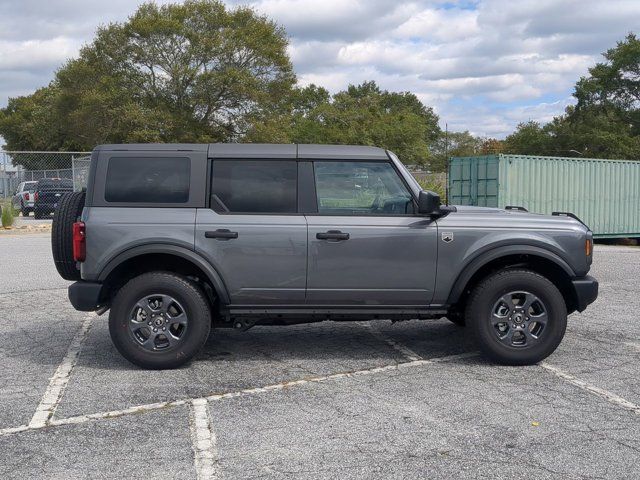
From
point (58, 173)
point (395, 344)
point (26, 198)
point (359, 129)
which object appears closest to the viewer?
point (395, 344)

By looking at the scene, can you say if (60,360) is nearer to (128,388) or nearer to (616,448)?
(128,388)

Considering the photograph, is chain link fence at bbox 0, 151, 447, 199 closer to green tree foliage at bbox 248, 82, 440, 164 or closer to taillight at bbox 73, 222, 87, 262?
taillight at bbox 73, 222, 87, 262

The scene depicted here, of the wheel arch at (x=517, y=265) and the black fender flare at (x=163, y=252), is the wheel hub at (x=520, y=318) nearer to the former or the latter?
the wheel arch at (x=517, y=265)

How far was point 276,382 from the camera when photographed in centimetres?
546

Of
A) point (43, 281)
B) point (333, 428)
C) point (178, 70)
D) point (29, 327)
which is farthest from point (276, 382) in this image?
point (178, 70)

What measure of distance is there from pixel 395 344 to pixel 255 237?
1.94m

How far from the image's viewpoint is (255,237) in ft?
18.6

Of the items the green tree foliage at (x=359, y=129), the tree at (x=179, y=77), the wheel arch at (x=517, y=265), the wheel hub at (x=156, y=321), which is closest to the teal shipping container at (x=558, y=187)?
the wheel arch at (x=517, y=265)

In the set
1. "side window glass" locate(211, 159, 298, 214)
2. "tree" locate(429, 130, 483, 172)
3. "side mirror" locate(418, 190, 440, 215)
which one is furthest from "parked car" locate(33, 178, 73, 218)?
"tree" locate(429, 130, 483, 172)

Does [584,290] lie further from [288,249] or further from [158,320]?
[158,320]

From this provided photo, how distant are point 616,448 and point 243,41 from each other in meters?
35.7

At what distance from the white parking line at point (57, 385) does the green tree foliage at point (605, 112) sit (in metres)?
49.5

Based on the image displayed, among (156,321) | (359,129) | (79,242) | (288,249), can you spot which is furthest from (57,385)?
(359,129)

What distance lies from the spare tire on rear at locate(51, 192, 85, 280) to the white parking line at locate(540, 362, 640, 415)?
13.2 feet
